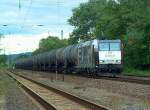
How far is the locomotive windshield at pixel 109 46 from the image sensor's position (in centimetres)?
4006

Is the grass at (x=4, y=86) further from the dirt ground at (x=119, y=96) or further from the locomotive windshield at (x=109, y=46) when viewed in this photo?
the locomotive windshield at (x=109, y=46)

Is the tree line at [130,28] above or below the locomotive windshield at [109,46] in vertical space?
above

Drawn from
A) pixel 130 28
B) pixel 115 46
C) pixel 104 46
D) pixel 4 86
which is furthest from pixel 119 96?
pixel 130 28

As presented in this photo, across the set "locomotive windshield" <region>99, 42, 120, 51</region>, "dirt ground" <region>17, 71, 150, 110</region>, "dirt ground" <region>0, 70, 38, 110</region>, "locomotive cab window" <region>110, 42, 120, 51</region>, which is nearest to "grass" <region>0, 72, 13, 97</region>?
"dirt ground" <region>0, 70, 38, 110</region>

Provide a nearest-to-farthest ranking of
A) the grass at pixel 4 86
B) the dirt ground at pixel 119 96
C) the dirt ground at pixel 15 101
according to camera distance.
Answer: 1. the dirt ground at pixel 119 96
2. the dirt ground at pixel 15 101
3. the grass at pixel 4 86

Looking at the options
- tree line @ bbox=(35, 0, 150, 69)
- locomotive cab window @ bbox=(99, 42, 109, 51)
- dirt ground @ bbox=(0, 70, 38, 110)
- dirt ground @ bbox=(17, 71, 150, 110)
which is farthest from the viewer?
tree line @ bbox=(35, 0, 150, 69)

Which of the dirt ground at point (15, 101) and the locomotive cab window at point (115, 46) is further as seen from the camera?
the locomotive cab window at point (115, 46)

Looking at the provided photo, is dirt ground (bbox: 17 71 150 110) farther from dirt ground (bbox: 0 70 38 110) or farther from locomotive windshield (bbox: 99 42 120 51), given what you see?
locomotive windshield (bbox: 99 42 120 51)

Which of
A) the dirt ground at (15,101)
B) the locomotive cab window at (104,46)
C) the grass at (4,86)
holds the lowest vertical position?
the dirt ground at (15,101)

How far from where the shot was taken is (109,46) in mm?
40594

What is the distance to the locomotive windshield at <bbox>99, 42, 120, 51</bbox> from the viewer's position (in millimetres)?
40062

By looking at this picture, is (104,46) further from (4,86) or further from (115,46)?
(4,86)

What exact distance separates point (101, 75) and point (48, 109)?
25.6m

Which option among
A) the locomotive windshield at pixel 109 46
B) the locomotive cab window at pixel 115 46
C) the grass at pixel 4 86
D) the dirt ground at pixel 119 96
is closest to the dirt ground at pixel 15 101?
the grass at pixel 4 86
